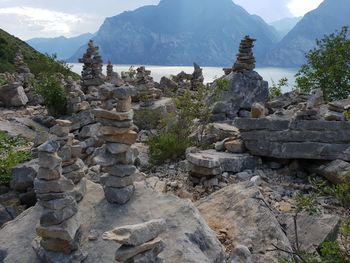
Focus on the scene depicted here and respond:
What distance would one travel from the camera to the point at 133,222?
8195 millimetres

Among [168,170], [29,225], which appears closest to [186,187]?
[168,170]

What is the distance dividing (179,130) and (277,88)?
9.84 m

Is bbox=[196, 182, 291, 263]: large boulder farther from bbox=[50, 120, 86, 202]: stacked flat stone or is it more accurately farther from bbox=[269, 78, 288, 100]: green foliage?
bbox=[269, 78, 288, 100]: green foliage

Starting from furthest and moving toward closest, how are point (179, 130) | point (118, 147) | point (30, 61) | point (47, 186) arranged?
point (30, 61) < point (179, 130) < point (118, 147) < point (47, 186)

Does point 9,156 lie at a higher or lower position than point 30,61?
higher

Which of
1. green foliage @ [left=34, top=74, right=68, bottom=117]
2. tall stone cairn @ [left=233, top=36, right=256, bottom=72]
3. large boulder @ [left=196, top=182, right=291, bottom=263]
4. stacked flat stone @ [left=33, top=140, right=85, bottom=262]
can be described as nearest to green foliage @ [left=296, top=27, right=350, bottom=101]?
tall stone cairn @ [left=233, top=36, right=256, bottom=72]

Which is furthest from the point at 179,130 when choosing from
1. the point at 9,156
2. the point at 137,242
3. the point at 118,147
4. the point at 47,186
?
the point at 137,242

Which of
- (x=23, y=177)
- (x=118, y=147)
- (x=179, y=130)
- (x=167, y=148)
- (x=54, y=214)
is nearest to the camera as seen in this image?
(x=54, y=214)

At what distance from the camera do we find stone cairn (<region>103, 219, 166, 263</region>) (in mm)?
6633

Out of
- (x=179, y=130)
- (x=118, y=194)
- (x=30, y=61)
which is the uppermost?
(x=118, y=194)

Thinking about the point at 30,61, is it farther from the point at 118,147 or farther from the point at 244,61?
the point at 118,147

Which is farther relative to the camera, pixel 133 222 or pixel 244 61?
pixel 244 61

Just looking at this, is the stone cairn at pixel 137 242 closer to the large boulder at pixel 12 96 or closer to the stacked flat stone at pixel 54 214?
the stacked flat stone at pixel 54 214

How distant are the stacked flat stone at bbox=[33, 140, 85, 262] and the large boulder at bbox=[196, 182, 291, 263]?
3265 millimetres
